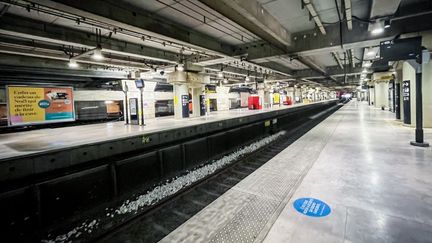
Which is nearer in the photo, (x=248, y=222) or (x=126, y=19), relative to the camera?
(x=248, y=222)

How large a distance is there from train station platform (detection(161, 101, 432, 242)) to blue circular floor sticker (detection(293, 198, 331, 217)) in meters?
0.01

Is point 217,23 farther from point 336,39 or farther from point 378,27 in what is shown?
point 378,27

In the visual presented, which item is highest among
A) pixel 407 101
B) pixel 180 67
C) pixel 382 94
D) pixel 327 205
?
pixel 180 67

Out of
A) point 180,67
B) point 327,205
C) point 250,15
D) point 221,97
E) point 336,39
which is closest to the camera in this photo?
point 327,205

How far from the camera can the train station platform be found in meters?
2.20

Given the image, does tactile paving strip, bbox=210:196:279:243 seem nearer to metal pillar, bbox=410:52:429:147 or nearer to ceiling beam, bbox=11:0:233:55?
ceiling beam, bbox=11:0:233:55

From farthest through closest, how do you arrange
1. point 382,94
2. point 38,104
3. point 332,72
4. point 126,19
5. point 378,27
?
point 382,94, point 332,72, point 38,104, point 378,27, point 126,19

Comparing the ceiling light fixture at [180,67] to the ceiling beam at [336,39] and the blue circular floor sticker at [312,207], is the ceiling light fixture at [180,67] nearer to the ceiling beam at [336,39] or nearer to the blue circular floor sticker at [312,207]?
the ceiling beam at [336,39]

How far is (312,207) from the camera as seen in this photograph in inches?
106

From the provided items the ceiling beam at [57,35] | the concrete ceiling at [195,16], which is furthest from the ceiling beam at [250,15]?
the ceiling beam at [57,35]

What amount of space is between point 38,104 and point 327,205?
9698 millimetres

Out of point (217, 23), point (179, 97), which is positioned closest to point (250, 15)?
point (217, 23)

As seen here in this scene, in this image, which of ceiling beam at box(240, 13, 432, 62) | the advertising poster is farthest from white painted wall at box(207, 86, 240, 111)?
the advertising poster

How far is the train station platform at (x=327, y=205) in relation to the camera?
2197mm
